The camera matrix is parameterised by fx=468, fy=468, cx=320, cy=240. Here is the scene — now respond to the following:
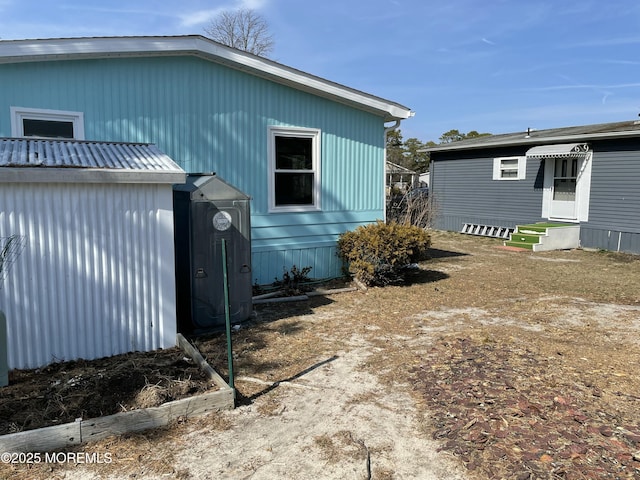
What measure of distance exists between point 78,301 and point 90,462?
1.82 m

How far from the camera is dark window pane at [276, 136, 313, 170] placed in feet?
25.9

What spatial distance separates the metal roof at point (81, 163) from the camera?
3.99 m

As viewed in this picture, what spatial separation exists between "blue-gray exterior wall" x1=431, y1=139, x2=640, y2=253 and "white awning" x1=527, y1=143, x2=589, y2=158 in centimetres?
30

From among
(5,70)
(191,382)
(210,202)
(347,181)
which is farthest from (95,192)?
(347,181)

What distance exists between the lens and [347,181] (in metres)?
8.54

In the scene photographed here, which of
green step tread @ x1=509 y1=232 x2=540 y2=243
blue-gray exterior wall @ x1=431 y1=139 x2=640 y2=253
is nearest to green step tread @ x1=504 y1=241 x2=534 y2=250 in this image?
green step tread @ x1=509 y1=232 x2=540 y2=243

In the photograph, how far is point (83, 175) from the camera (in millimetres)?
4113

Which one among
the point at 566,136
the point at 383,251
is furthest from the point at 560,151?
the point at 383,251

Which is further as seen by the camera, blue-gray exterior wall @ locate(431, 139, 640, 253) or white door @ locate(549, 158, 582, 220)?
white door @ locate(549, 158, 582, 220)

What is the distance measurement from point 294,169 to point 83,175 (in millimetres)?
4296

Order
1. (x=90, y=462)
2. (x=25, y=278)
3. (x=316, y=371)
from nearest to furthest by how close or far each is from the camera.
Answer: (x=90, y=462) < (x=25, y=278) < (x=316, y=371)

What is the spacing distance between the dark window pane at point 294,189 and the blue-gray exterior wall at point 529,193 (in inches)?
364

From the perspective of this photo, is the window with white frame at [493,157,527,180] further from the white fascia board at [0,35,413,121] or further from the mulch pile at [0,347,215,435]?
the mulch pile at [0,347,215,435]

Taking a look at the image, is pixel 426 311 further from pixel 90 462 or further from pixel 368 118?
pixel 90 462
